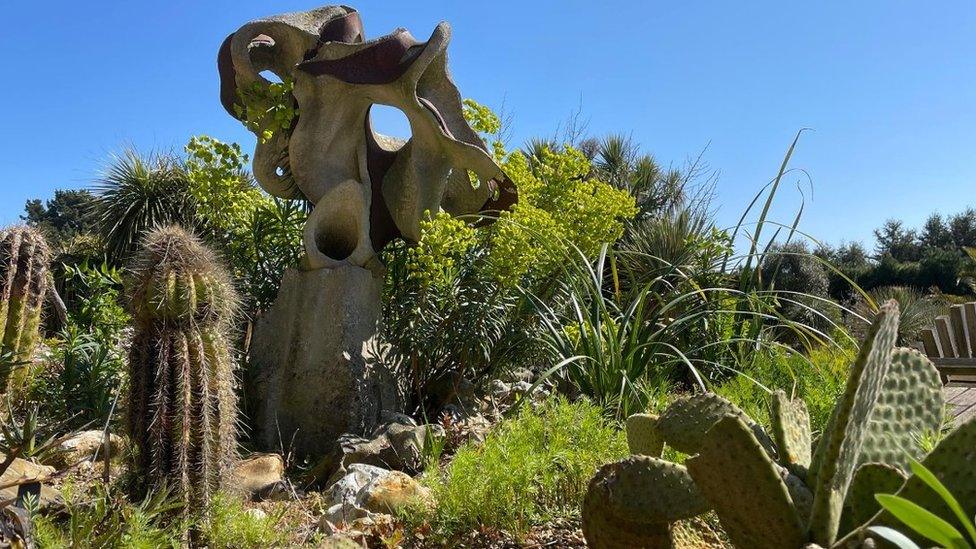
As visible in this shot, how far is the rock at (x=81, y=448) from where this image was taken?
3.67 metres

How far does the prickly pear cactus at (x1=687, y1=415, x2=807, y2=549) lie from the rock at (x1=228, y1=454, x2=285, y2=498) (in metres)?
2.24

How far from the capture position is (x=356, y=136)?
4.99 metres

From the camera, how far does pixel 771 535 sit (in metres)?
1.69

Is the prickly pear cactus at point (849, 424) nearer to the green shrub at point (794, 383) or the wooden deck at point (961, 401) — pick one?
the green shrub at point (794, 383)

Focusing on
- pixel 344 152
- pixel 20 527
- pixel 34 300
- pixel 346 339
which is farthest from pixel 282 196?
pixel 20 527

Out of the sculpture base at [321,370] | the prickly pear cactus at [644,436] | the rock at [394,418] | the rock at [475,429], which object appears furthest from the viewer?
the sculpture base at [321,370]

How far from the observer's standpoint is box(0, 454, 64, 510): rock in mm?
2783

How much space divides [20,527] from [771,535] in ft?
6.14

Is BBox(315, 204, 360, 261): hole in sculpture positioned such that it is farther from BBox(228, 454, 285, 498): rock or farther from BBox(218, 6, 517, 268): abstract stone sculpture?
BBox(228, 454, 285, 498): rock

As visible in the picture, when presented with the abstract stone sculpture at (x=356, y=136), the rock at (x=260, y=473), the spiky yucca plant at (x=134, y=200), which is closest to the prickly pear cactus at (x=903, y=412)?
the rock at (x=260, y=473)

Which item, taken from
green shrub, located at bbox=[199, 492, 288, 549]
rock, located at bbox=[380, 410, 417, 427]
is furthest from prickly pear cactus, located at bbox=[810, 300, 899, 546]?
rock, located at bbox=[380, 410, 417, 427]

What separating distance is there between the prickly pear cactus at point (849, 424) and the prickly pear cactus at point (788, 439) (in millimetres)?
195

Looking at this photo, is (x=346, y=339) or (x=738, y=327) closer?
(x=346, y=339)

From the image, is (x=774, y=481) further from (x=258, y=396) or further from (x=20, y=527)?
(x=258, y=396)
